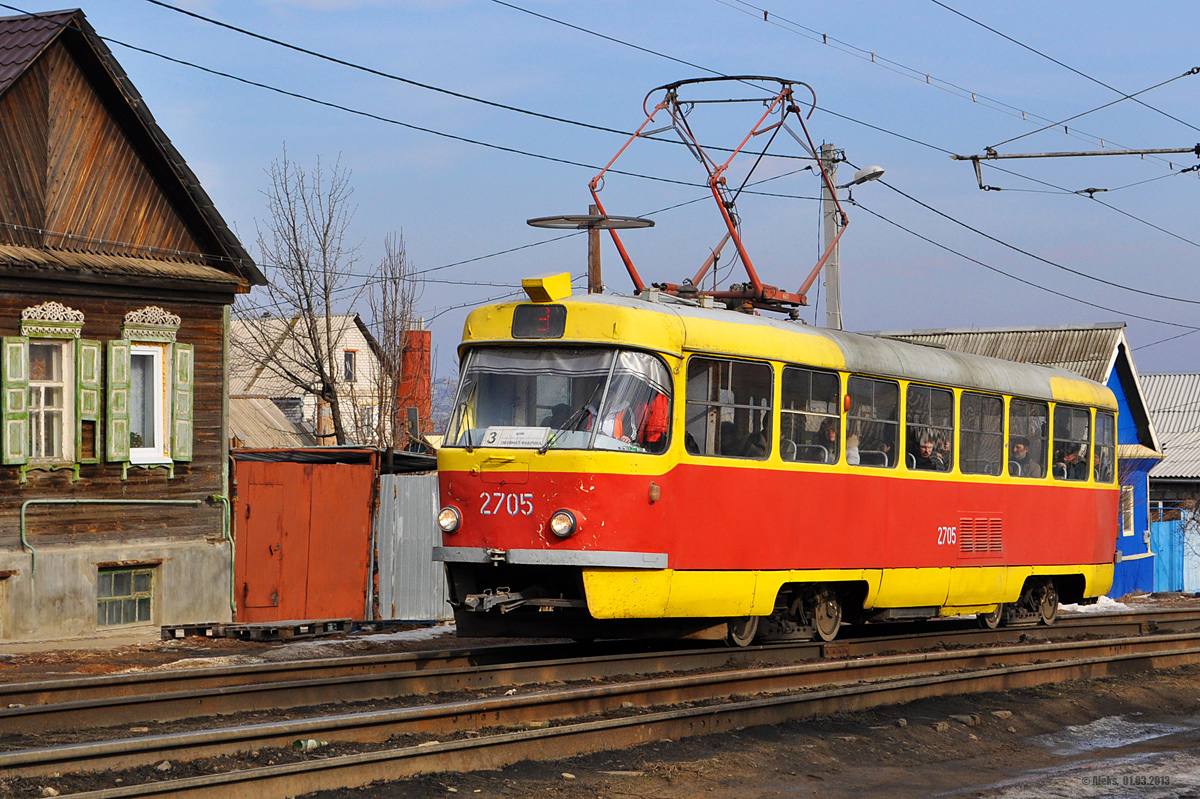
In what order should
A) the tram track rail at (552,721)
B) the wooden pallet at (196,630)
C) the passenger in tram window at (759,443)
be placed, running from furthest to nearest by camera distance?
the wooden pallet at (196,630), the passenger in tram window at (759,443), the tram track rail at (552,721)

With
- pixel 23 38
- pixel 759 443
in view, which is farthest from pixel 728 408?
pixel 23 38

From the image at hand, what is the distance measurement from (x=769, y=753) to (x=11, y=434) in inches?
429

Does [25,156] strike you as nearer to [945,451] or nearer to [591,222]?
[591,222]

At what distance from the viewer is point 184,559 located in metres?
17.8

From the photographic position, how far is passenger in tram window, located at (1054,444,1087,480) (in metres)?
16.6

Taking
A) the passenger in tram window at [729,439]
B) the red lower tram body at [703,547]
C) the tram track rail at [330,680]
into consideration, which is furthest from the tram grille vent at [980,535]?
the passenger in tram window at [729,439]

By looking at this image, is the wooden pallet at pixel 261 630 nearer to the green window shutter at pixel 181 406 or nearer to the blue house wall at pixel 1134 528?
the green window shutter at pixel 181 406

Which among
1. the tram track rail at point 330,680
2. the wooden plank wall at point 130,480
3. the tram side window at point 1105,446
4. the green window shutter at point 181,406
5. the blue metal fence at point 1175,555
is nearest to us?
the tram track rail at point 330,680

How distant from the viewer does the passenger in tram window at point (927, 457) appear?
1412cm

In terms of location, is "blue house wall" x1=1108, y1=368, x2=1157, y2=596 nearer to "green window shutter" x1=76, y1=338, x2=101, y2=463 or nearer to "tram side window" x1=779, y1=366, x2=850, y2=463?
"tram side window" x1=779, y1=366, x2=850, y2=463

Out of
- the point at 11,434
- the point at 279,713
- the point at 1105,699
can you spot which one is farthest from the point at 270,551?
the point at 1105,699

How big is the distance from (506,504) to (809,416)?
3.19 meters

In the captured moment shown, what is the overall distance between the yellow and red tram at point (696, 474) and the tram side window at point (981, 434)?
4cm

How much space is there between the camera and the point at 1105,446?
17.7 meters
